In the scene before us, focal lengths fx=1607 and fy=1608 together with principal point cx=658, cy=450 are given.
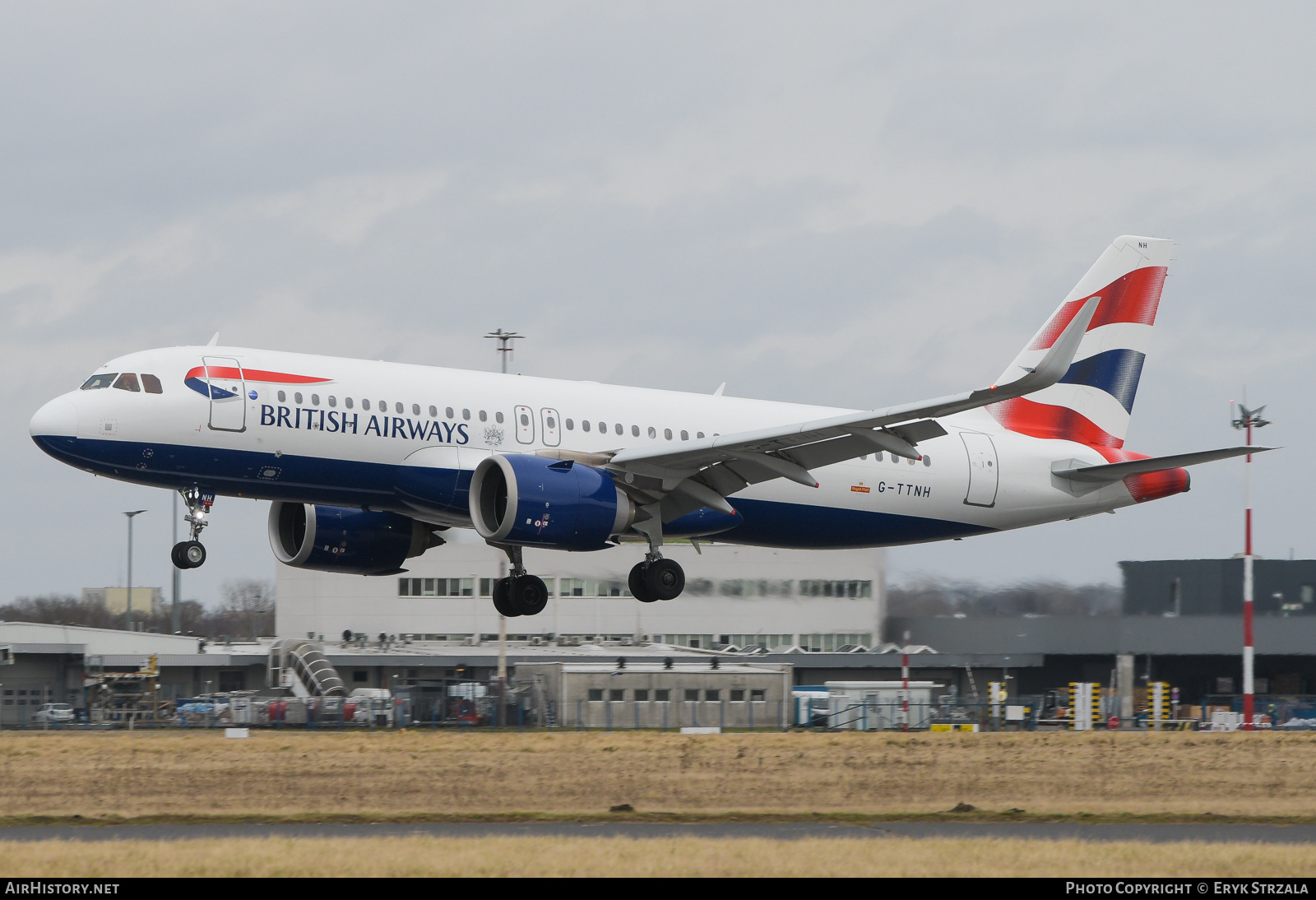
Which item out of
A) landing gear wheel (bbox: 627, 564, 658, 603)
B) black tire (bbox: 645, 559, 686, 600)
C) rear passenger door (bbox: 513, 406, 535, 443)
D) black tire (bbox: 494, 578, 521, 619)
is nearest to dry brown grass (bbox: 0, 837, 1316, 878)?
black tire (bbox: 645, 559, 686, 600)

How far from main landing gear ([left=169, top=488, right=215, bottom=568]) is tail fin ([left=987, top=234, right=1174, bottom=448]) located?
1682cm

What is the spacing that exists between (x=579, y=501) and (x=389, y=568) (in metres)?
6.85

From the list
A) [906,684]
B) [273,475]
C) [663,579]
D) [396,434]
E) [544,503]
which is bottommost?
[906,684]

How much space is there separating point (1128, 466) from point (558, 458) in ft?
40.0

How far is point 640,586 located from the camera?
31766 millimetres

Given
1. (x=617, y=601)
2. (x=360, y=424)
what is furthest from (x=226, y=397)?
(x=617, y=601)

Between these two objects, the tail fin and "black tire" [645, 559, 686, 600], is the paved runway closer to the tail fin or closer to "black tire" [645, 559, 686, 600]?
"black tire" [645, 559, 686, 600]

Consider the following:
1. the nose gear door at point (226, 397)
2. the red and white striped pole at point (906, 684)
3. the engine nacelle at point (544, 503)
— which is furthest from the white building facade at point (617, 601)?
the nose gear door at point (226, 397)

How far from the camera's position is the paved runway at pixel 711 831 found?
2584cm

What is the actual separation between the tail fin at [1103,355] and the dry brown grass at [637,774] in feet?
26.1

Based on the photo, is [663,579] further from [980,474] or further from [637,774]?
[980,474]

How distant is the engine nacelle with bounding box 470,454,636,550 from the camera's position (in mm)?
28047

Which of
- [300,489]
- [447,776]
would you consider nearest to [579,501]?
[300,489]

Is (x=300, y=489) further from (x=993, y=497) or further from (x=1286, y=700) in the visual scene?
(x=1286, y=700)
